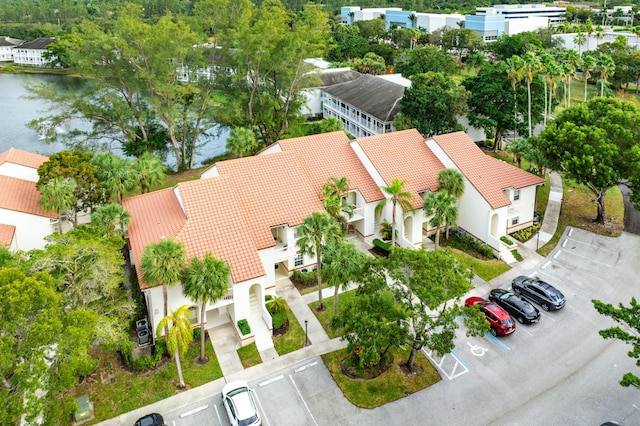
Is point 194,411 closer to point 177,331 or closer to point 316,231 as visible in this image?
point 177,331

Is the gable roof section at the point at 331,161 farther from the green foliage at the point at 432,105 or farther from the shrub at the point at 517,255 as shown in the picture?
the green foliage at the point at 432,105

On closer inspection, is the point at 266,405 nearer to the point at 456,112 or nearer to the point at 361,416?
the point at 361,416

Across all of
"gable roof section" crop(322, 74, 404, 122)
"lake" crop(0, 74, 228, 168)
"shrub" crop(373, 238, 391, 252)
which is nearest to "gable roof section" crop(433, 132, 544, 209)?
"shrub" crop(373, 238, 391, 252)

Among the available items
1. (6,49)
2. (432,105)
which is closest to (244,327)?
(432,105)

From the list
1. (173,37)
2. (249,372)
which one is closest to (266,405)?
(249,372)

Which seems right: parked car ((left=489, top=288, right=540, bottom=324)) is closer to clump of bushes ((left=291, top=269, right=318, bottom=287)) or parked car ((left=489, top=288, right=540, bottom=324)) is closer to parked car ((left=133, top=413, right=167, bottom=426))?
clump of bushes ((left=291, top=269, right=318, bottom=287))
